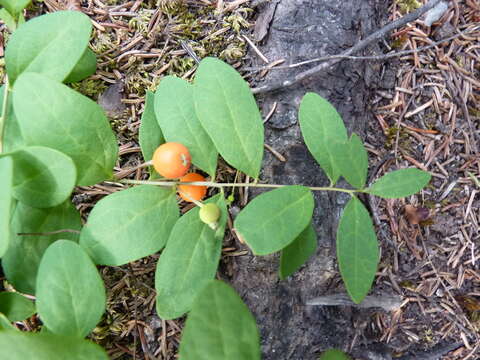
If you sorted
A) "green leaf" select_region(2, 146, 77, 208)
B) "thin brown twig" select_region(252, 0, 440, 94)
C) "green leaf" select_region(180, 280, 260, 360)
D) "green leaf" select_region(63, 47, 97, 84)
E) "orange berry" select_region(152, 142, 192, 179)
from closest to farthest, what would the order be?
"green leaf" select_region(180, 280, 260, 360) < "green leaf" select_region(2, 146, 77, 208) < "orange berry" select_region(152, 142, 192, 179) < "green leaf" select_region(63, 47, 97, 84) < "thin brown twig" select_region(252, 0, 440, 94)

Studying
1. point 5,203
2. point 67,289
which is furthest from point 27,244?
point 5,203

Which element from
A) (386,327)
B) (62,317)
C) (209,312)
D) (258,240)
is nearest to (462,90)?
(386,327)

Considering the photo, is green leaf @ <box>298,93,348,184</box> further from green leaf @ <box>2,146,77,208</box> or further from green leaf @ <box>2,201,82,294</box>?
green leaf @ <box>2,201,82,294</box>

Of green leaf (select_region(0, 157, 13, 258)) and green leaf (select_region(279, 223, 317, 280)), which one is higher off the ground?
green leaf (select_region(0, 157, 13, 258))

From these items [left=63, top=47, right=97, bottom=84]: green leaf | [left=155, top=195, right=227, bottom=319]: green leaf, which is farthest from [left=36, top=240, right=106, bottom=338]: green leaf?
[left=63, top=47, right=97, bottom=84]: green leaf

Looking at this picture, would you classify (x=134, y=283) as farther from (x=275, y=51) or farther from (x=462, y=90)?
(x=462, y=90)

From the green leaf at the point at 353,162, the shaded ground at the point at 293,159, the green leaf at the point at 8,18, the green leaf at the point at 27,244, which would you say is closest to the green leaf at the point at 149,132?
the shaded ground at the point at 293,159
